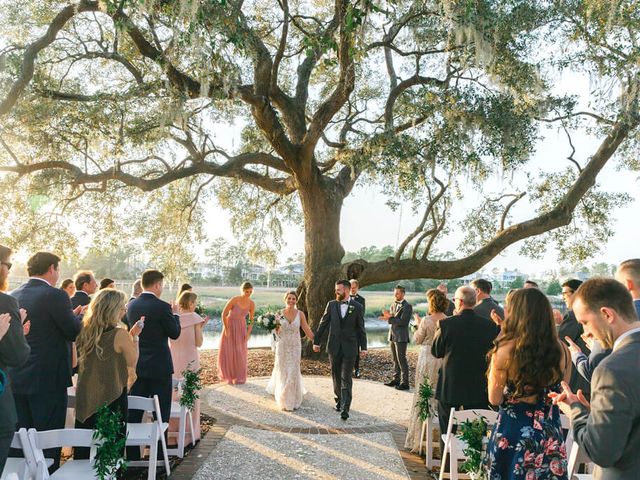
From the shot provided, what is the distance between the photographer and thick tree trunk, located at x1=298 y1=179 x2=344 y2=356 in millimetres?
13633

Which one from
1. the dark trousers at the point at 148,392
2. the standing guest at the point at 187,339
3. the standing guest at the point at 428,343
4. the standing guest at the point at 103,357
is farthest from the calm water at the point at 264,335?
the standing guest at the point at 103,357

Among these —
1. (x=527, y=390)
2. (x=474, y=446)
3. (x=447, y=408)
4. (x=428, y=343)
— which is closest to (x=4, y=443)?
(x=474, y=446)

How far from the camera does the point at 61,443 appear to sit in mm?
3311

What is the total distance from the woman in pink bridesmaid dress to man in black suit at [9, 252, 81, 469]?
5.56m

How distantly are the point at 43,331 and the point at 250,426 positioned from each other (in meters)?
3.56

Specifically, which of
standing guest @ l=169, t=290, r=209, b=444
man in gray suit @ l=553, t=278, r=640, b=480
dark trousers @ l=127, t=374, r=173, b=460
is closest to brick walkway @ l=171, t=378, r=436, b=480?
dark trousers @ l=127, t=374, r=173, b=460

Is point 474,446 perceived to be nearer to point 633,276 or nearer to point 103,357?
point 633,276

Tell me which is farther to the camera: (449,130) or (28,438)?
(449,130)

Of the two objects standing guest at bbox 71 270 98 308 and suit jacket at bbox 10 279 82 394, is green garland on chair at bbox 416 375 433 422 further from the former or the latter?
standing guest at bbox 71 270 98 308

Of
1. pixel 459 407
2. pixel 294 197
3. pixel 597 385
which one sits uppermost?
pixel 294 197

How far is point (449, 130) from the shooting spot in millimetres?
9867

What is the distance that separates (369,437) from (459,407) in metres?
2.28

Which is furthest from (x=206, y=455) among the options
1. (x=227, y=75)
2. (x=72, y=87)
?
(x=72, y=87)

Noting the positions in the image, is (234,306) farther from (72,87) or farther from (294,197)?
(294,197)
